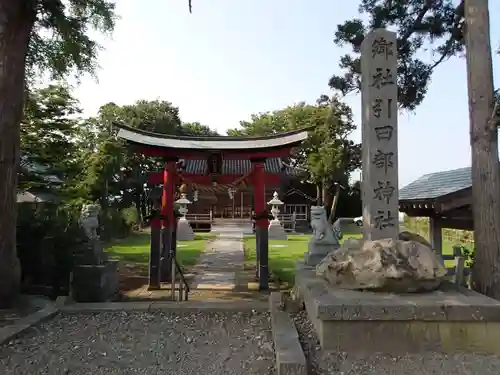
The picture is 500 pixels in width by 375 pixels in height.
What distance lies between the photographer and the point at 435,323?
3975 millimetres

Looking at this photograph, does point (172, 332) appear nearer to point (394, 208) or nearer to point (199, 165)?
point (394, 208)

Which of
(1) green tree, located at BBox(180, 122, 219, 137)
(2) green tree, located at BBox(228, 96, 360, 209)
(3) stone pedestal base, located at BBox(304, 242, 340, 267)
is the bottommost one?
(3) stone pedestal base, located at BBox(304, 242, 340, 267)

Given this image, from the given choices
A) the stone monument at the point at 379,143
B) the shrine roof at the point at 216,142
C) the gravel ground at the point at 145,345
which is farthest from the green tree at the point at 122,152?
the stone monument at the point at 379,143

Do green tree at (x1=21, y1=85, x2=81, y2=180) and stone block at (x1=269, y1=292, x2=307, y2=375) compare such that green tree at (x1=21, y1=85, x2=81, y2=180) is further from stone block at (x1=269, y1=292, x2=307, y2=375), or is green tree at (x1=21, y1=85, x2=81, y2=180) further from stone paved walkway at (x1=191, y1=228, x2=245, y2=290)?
stone block at (x1=269, y1=292, x2=307, y2=375)

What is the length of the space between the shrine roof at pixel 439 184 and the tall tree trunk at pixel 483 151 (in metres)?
3.26

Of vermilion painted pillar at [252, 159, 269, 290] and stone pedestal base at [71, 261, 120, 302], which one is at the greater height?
vermilion painted pillar at [252, 159, 269, 290]

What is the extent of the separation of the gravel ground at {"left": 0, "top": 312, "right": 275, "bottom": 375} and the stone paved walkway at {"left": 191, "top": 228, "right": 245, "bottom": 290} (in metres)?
4.80

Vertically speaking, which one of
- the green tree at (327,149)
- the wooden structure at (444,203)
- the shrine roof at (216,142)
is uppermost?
the green tree at (327,149)

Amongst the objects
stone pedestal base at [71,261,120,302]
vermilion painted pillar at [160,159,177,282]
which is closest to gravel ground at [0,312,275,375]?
stone pedestal base at [71,261,120,302]

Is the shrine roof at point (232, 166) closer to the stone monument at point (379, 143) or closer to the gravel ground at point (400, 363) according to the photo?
the stone monument at point (379, 143)

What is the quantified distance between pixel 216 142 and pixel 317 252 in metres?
5.19

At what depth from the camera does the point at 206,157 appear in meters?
11.1

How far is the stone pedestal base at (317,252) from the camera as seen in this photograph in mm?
7253

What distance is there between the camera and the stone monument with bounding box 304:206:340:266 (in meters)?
7.31
